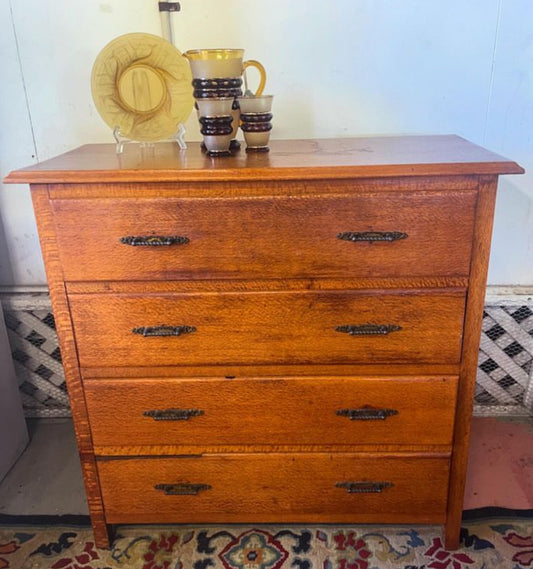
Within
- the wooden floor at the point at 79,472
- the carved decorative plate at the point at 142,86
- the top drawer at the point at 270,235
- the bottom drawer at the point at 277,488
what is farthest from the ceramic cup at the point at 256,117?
the wooden floor at the point at 79,472

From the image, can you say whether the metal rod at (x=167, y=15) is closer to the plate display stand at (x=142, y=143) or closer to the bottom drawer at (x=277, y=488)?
the plate display stand at (x=142, y=143)

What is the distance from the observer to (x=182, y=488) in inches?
51.8

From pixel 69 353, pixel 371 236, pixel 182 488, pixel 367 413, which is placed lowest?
pixel 182 488

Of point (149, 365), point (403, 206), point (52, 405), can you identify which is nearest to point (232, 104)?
point (403, 206)

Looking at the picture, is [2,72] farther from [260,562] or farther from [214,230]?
[260,562]

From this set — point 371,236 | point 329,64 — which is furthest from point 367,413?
point 329,64

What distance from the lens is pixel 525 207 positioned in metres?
1.63

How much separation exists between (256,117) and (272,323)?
49cm

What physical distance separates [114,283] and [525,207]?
1251mm

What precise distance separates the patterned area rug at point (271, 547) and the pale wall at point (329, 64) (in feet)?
3.13

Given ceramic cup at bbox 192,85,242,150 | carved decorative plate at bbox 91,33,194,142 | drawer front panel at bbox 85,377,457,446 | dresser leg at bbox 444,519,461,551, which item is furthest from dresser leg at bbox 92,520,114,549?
ceramic cup at bbox 192,85,242,150

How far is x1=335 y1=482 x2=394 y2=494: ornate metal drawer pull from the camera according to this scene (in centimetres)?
129

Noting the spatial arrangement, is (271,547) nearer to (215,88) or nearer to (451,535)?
(451,535)

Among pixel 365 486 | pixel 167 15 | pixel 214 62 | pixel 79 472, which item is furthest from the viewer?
pixel 79 472
